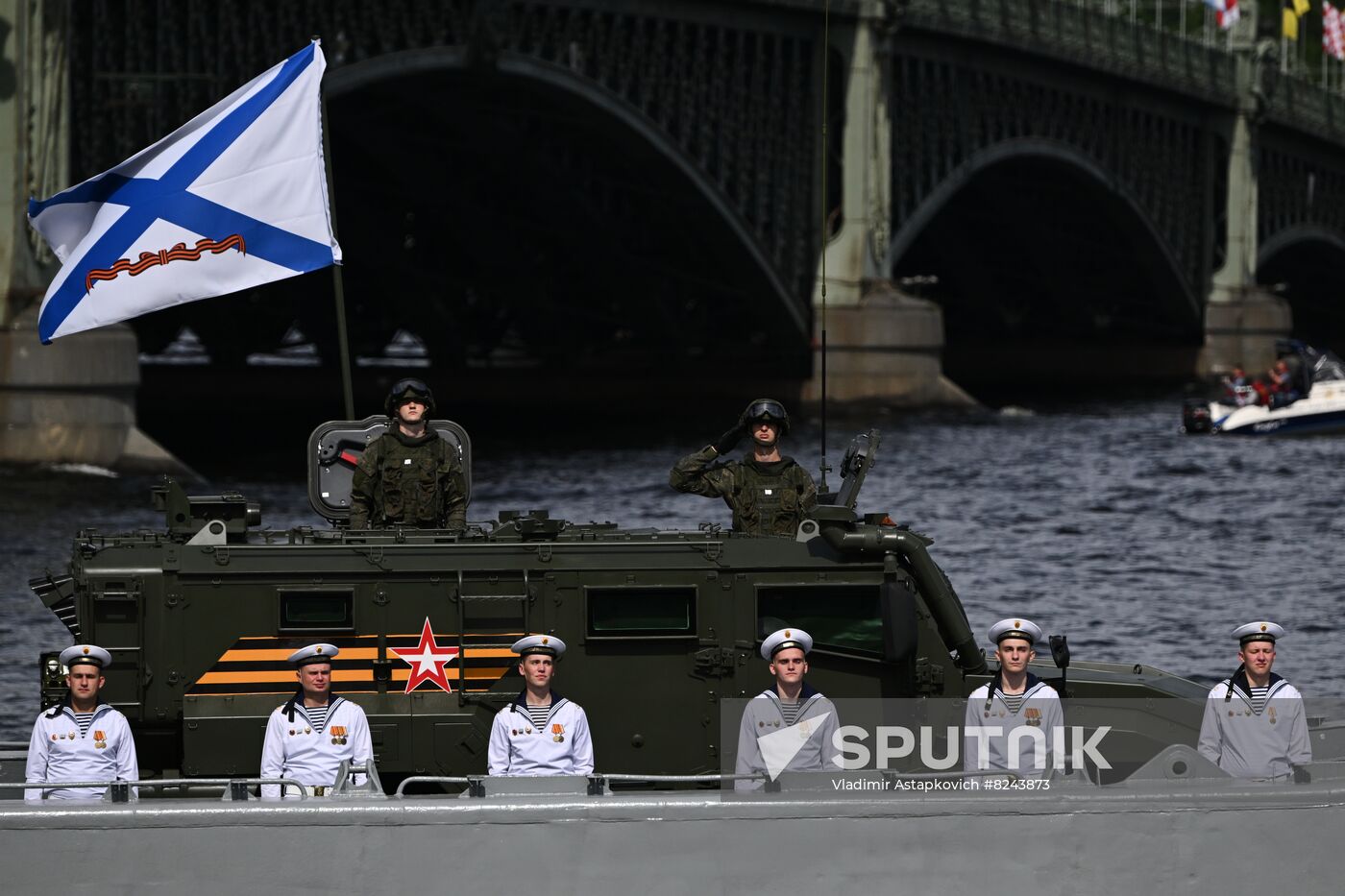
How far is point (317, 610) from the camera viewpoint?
1116 cm

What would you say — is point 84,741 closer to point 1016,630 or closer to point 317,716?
point 317,716

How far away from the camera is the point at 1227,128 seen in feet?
282

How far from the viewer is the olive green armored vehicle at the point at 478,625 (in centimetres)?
1112

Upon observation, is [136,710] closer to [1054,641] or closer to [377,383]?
[1054,641]

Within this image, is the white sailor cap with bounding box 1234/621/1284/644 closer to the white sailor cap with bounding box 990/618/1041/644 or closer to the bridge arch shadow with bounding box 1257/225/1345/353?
the white sailor cap with bounding box 990/618/1041/644

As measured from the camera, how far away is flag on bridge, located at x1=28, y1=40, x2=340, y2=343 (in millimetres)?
14367

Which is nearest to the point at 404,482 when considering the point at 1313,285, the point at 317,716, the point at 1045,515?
the point at 317,716

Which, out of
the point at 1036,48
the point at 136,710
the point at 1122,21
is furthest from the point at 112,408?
the point at 1122,21

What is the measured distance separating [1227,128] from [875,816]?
79.5 meters

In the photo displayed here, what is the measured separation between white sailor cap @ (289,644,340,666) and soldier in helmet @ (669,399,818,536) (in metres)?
2.49

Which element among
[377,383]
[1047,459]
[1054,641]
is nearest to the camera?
[1054,641]

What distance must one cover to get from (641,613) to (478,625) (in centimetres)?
80

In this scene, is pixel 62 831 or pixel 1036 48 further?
pixel 1036 48

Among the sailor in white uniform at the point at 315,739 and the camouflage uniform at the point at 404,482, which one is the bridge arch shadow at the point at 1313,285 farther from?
the sailor in white uniform at the point at 315,739
